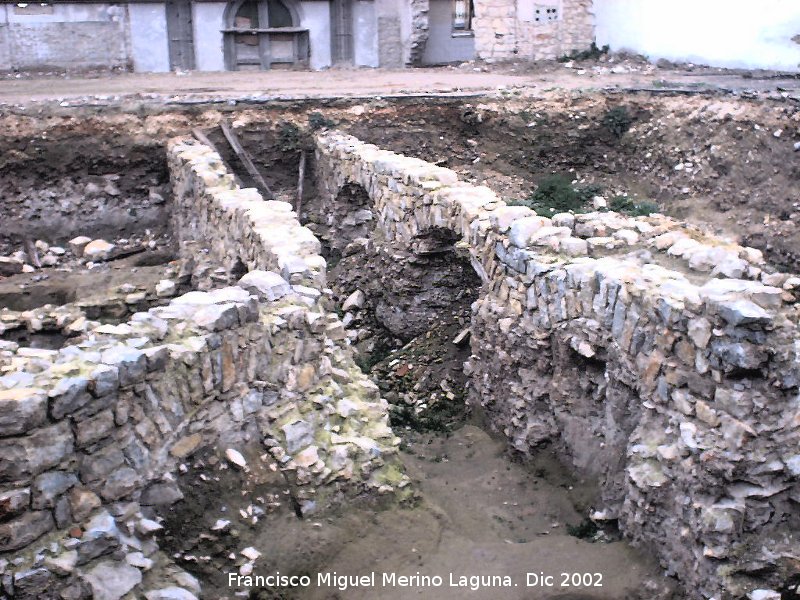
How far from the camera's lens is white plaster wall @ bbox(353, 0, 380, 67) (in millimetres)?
22516

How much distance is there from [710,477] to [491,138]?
10740 millimetres

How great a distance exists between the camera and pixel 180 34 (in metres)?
22.0

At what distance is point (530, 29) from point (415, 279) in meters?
12.5

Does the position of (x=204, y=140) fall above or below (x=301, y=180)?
above

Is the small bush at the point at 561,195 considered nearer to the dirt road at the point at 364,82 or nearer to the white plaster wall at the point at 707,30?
the dirt road at the point at 364,82

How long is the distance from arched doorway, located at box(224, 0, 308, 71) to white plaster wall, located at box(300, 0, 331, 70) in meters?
0.18

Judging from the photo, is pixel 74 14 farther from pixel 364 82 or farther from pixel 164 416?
pixel 164 416

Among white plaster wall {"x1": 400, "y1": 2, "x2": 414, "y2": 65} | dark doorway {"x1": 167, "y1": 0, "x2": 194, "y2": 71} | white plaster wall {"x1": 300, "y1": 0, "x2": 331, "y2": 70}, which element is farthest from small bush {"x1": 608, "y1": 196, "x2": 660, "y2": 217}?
dark doorway {"x1": 167, "y1": 0, "x2": 194, "y2": 71}

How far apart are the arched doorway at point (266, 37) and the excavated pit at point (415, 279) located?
28.5 ft

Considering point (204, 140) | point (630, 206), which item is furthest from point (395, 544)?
point (204, 140)

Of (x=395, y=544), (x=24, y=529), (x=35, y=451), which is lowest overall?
(x=395, y=544)

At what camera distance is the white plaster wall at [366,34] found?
22.5 meters

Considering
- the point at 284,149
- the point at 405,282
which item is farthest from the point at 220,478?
the point at 284,149

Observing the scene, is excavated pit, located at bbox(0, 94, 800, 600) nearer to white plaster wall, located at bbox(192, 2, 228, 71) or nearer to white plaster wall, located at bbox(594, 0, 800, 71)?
white plaster wall, located at bbox(594, 0, 800, 71)
